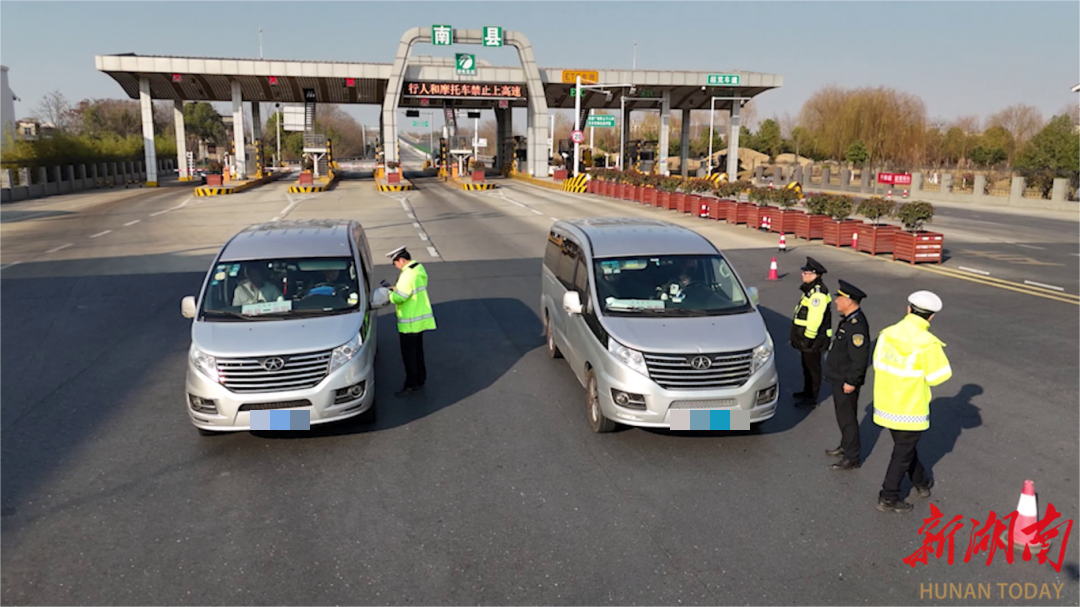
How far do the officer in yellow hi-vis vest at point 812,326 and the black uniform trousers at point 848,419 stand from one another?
1.50 meters

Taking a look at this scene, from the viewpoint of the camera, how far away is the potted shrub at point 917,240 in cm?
1806

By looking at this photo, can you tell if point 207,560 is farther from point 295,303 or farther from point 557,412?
point 557,412

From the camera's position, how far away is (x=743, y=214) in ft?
86.0

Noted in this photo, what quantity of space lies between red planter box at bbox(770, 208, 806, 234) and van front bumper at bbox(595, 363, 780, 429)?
55.0 feet

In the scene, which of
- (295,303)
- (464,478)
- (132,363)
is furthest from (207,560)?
(132,363)

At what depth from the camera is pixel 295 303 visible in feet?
26.1

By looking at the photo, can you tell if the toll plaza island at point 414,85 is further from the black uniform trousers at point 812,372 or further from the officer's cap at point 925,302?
the officer's cap at point 925,302

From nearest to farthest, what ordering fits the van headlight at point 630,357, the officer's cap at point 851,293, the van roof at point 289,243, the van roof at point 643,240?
1. the officer's cap at point 851,293
2. the van headlight at point 630,357
3. the van roof at point 643,240
4. the van roof at point 289,243

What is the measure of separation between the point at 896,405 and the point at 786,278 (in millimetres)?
11153

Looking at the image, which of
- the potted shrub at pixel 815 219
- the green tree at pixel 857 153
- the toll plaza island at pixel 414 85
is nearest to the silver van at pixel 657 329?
the potted shrub at pixel 815 219

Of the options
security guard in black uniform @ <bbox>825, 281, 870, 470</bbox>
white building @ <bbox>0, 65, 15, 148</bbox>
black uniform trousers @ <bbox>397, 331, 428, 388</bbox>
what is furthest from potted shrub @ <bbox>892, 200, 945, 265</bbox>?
white building @ <bbox>0, 65, 15, 148</bbox>

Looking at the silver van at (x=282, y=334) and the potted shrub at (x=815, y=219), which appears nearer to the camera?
the silver van at (x=282, y=334)

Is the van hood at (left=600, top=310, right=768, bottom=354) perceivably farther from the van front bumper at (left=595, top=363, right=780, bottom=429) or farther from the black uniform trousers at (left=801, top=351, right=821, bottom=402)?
the black uniform trousers at (left=801, top=351, right=821, bottom=402)

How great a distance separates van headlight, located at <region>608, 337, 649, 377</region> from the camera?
6883mm
